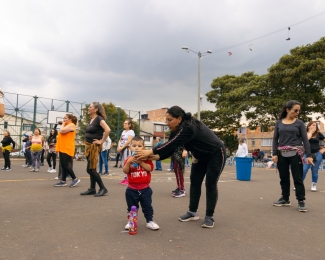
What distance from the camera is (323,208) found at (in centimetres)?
562

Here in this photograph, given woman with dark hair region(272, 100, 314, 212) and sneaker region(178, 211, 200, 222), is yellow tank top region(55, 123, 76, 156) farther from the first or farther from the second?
woman with dark hair region(272, 100, 314, 212)

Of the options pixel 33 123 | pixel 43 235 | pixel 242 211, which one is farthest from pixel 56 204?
pixel 33 123

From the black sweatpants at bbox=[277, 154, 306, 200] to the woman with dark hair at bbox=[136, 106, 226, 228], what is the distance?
182 centimetres

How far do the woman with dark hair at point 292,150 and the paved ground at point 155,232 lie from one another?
0.37m

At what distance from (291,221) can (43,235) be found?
3.28m

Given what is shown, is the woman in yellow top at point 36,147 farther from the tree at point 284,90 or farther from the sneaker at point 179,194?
the tree at point 284,90

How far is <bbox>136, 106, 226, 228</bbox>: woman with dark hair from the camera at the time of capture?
12.5 feet

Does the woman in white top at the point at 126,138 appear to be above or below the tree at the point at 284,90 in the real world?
below

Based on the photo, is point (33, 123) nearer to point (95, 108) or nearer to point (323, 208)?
point (95, 108)

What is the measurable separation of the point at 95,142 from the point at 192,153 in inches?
106

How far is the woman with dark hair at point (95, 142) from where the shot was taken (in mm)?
6297

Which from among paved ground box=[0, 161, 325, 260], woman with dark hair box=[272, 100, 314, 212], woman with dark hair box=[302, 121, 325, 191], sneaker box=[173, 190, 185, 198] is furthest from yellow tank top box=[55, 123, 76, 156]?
woman with dark hair box=[302, 121, 325, 191]

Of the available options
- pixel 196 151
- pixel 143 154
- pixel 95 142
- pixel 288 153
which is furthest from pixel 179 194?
pixel 143 154

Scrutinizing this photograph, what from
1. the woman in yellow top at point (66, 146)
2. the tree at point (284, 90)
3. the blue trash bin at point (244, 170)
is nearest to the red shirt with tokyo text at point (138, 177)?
the woman in yellow top at point (66, 146)
